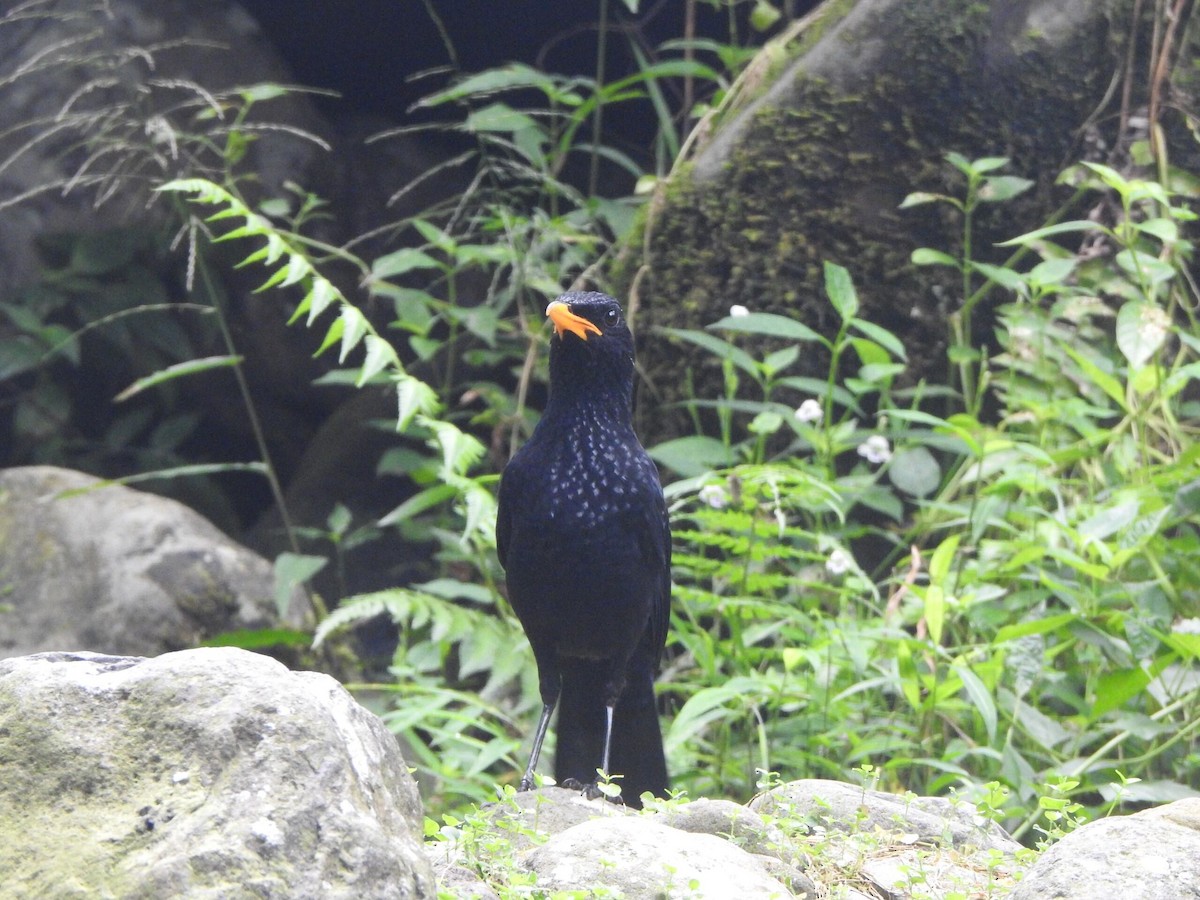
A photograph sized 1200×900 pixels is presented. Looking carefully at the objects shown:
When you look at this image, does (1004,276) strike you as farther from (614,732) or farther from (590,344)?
(614,732)

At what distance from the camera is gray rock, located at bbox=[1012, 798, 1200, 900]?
2186mm

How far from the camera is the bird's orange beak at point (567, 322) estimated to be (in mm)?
3328

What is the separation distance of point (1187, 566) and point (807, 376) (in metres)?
1.58

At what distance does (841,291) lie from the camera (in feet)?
13.5

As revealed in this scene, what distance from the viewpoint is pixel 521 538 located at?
11.1 feet

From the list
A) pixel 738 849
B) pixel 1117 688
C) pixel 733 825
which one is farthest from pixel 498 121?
pixel 738 849

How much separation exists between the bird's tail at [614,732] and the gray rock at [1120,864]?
4.63 feet

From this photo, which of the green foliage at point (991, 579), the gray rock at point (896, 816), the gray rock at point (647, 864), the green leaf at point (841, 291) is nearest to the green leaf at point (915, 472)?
the green foliage at point (991, 579)

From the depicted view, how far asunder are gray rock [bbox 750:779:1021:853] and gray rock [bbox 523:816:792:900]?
1.45ft

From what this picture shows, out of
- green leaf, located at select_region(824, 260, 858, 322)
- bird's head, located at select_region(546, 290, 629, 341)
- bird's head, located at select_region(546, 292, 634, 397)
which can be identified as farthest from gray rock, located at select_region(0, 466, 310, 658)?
green leaf, located at select_region(824, 260, 858, 322)

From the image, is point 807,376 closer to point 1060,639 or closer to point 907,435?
point 907,435

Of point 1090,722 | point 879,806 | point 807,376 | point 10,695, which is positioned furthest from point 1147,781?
point 10,695

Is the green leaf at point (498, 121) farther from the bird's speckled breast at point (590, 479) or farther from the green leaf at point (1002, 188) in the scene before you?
the bird's speckled breast at point (590, 479)

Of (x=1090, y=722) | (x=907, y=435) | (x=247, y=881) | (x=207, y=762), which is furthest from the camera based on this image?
(x=907, y=435)
